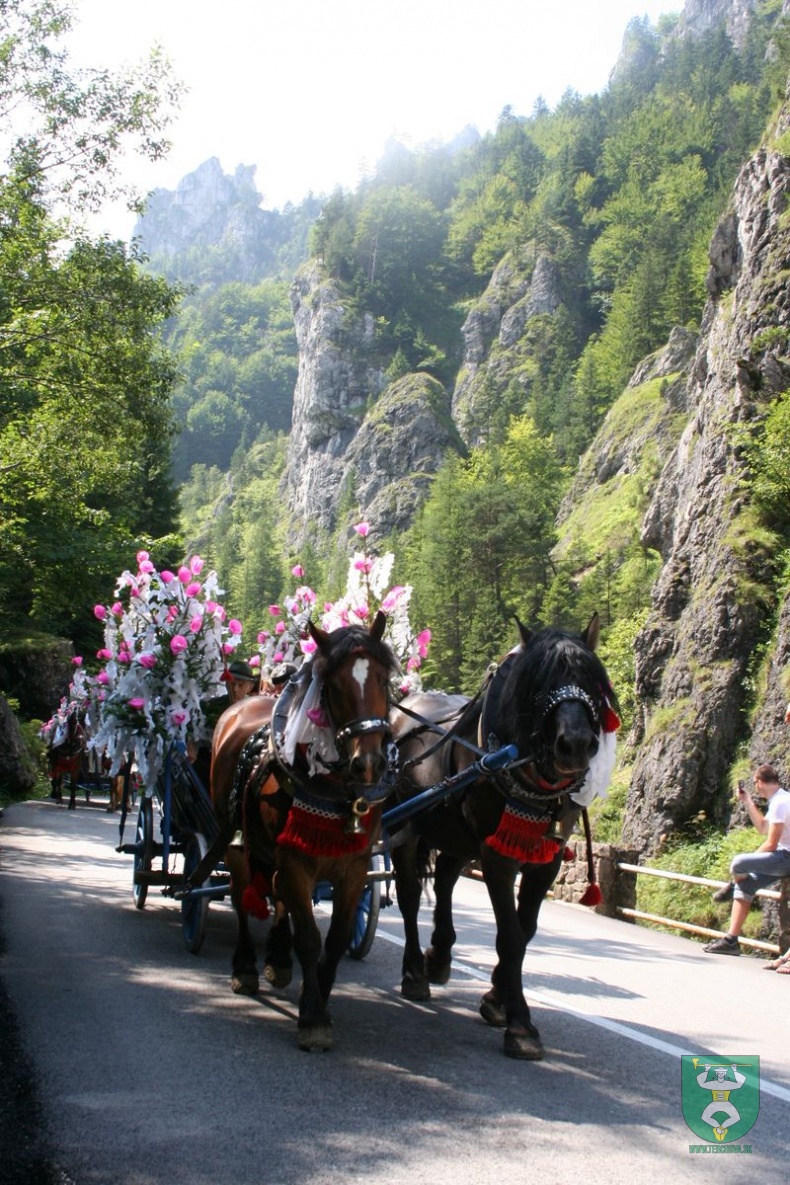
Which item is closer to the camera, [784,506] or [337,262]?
[784,506]

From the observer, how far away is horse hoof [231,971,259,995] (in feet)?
23.4

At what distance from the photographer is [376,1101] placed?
16.5 feet

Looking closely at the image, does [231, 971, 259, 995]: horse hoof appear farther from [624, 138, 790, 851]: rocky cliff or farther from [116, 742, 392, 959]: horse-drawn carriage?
[624, 138, 790, 851]: rocky cliff

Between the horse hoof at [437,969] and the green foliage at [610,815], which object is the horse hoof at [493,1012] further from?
the green foliage at [610,815]

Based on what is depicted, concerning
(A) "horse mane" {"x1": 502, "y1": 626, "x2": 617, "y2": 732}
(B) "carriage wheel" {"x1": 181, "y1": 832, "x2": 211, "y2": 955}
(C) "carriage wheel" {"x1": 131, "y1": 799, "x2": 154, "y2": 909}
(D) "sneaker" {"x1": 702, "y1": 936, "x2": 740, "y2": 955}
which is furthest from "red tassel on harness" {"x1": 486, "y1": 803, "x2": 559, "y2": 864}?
(D) "sneaker" {"x1": 702, "y1": 936, "x2": 740, "y2": 955}

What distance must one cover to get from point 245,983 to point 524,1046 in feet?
6.83

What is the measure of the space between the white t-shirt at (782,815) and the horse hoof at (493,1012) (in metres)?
5.00

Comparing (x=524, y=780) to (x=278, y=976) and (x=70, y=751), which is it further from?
(x=70, y=751)

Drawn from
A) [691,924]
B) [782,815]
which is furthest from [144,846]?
[691,924]

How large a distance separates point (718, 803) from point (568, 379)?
93.5 meters

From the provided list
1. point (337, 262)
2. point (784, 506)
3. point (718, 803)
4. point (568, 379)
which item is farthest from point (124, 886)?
Answer: point (337, 262)

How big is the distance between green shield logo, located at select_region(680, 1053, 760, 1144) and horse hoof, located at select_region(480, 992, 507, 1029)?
42.4 inches

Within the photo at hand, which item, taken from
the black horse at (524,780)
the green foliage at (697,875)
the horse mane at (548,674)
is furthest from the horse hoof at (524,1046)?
the green foliage at (697,875)

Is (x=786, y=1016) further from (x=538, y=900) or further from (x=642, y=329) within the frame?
(x=642, y=329)
